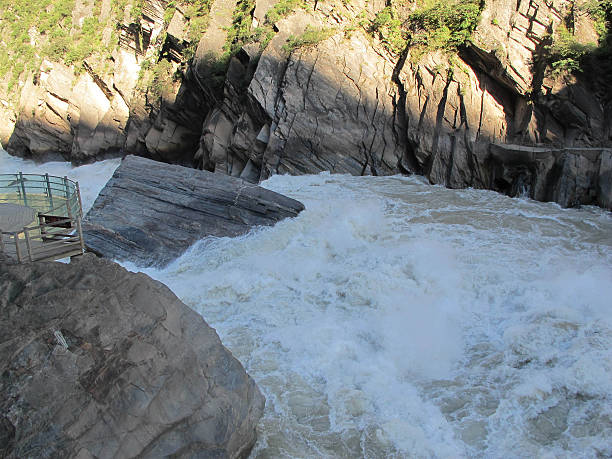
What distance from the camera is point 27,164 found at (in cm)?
2439

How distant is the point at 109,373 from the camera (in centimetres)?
359

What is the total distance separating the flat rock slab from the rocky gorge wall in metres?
4.24

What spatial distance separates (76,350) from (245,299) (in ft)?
11.6

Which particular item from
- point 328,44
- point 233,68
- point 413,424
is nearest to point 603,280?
point 413,424

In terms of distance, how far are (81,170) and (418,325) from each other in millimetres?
19517

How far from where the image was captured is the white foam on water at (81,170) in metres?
17.0

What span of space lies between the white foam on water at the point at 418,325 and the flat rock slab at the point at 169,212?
395 mm

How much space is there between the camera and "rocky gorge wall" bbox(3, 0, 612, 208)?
13.5 metres

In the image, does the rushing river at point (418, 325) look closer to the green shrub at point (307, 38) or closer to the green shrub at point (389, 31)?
the green shrub at point (307, 38)

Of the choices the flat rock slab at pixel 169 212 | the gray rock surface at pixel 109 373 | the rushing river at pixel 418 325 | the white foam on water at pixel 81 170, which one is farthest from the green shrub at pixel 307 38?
the gray rock surface at pixel 109 373

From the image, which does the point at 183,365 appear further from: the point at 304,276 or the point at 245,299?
the point at 304,276

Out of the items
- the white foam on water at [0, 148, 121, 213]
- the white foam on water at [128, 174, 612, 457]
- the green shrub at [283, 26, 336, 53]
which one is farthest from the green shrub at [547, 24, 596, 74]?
the white foam on water at [0, 148, 121, 213]

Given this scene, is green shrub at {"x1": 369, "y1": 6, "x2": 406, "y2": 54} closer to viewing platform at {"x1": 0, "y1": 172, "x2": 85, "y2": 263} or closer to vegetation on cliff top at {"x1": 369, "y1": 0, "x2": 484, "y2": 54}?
vegetation on cliff top at {"x1": 369, "y1": 0, "x2": 484, "y2": 54}

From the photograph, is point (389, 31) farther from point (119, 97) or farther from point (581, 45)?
point (119, 97)
